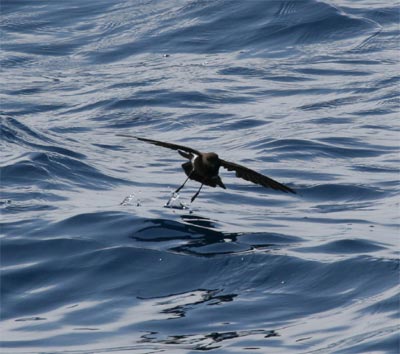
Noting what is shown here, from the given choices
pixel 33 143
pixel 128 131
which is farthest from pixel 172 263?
pixel 128 131

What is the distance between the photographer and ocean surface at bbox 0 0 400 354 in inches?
376

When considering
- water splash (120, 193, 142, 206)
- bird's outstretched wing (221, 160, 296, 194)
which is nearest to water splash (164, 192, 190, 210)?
water splash (120, 193, 142, 206)

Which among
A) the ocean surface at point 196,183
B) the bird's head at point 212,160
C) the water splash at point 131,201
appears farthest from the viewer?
the water splash at point 131,201

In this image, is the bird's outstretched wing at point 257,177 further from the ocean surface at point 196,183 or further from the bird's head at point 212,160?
the ocean surface at point 196,183

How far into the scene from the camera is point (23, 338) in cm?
920

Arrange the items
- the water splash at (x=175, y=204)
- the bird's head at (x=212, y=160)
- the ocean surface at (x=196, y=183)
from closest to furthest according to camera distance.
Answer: the ocean surface at (x=196, y=183) < the bird's head at (x=212, y=160) < the water splash at (x=175, y=204)

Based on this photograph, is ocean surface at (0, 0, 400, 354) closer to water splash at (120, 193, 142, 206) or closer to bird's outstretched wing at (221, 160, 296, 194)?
water splash at (120, 193, 142, 206)

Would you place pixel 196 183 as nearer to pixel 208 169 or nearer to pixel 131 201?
pixel 131 201

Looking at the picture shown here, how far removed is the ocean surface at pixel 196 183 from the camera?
954 centimetres

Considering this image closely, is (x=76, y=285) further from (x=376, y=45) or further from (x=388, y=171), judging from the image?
(x=376, y=45)

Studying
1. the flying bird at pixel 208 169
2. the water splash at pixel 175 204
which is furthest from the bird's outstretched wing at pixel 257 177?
the water splash at pixel 175 204

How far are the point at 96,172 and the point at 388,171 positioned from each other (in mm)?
3649

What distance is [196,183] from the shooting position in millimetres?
14008

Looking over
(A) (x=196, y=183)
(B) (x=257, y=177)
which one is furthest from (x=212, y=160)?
(A) (x=196, y=183)
